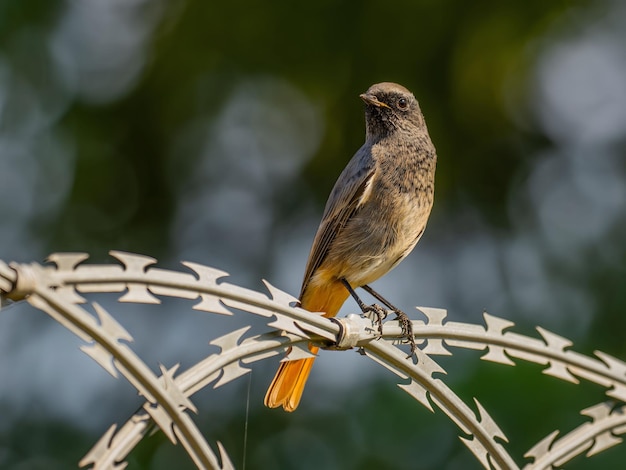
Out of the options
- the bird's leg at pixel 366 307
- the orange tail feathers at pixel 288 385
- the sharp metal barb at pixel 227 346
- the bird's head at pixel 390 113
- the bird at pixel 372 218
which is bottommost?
the sharp metal barb at pixel 227 346

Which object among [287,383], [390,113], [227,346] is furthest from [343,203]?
[227,346]

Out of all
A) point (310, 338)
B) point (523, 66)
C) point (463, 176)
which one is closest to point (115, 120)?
point (463, 176)

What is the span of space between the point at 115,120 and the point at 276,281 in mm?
1787

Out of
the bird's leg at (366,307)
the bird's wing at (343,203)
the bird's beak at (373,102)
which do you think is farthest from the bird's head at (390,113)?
the bird's leg at (366,307)

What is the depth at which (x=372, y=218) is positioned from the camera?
4258mm

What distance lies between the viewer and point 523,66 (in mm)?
7125

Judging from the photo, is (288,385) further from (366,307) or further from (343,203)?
(343,203)

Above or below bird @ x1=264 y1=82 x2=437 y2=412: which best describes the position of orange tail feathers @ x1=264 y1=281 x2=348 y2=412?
below

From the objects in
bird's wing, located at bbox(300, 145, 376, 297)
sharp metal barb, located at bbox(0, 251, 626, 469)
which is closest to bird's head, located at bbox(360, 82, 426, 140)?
bird's wing, located at bbox(300, 145, 376, 297)

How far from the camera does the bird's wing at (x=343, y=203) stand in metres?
4.30

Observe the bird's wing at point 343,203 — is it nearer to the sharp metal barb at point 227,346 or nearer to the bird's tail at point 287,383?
the bird's tail at point 287,383

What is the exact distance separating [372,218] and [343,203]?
0.20m

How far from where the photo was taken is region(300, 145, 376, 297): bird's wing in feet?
14.1

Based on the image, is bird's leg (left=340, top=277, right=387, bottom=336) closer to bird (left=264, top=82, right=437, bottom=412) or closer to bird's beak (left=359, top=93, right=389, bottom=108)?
bird (left=264, top=82, right=437, bottom=412)
